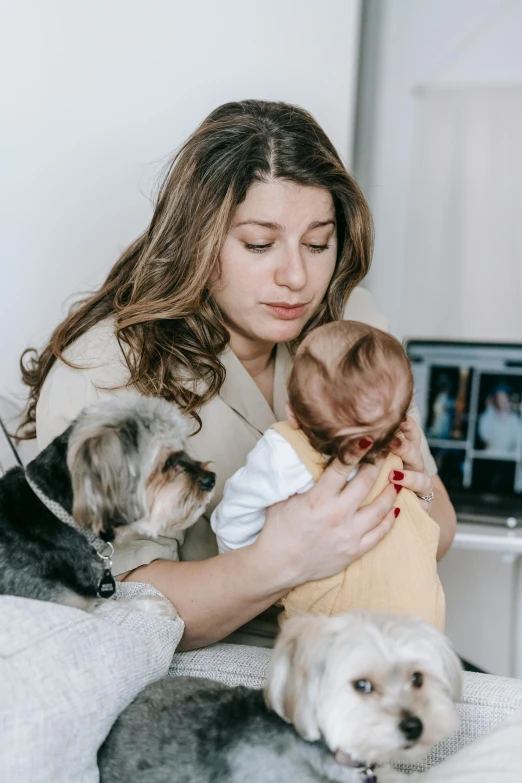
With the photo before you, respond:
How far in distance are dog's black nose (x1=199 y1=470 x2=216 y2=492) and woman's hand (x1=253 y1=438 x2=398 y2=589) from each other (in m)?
0.12

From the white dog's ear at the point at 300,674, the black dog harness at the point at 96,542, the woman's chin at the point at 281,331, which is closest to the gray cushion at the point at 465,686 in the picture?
the black dog harness at the point at 96,542

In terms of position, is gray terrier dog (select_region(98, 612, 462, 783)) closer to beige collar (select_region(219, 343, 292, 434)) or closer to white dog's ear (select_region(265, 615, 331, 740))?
white dog's ear (select_region(265, 615, 331, 740))

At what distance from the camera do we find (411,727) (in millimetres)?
967

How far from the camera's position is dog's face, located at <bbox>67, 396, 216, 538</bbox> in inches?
47.0

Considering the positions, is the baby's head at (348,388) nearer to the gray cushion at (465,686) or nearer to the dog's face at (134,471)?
the dog's face at (134,471)

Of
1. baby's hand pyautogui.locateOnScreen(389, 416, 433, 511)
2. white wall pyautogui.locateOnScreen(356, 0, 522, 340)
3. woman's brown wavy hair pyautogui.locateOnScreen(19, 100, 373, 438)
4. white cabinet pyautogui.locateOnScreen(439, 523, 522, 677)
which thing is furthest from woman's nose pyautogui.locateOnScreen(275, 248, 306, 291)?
white cabinet pyautogui.locateOnScreen(439, 523, 522, 677)

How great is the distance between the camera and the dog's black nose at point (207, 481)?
51.8 inches

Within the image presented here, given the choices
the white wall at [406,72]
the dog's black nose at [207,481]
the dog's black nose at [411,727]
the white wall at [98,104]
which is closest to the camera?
the dog's black nose at [411,727]

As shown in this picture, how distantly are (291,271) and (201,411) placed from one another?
1.09 feet

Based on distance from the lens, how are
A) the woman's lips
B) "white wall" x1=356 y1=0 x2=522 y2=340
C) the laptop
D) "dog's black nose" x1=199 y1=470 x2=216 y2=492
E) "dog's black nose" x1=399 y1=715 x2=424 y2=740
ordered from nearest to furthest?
"dog's black nose" x1=399 y1=715 x2=424 y2=740 → "dog's black nose" x1=199 y1=470 x2=216 y2=492 → the woman's lips → the laptop → "white wall" x1=356 y1=0 x2=522 y2=340

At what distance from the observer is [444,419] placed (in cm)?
290

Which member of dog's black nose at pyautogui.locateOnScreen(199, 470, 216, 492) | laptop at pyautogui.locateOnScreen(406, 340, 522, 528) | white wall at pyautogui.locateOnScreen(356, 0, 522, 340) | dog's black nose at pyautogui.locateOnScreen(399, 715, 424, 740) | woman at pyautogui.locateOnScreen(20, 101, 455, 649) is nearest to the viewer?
dog's black nose at pyautogui.locateOnScreen(399, 715, 424, 740)

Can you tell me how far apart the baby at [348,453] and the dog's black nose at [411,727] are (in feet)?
1.15

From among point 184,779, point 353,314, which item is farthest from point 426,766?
point 353,314
